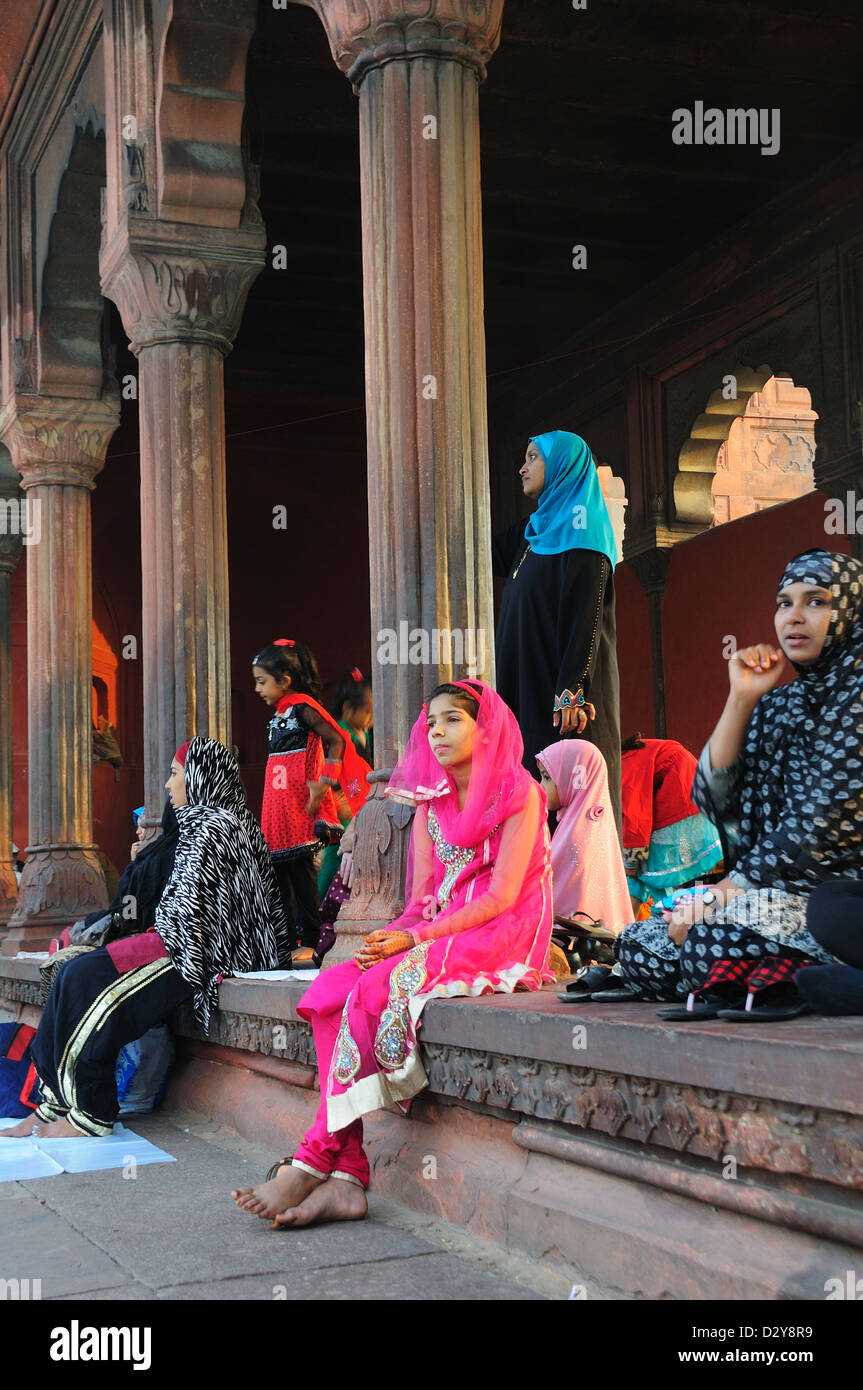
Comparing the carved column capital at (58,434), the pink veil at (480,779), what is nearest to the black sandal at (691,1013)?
the pink veil at (480,779)

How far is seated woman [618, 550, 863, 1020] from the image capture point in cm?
269

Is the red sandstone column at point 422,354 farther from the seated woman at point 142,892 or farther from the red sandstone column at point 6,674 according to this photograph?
the red sandstone column at point 6,674

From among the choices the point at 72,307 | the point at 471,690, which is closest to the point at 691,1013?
the point at 471,690

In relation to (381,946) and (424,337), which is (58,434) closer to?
(424,337)

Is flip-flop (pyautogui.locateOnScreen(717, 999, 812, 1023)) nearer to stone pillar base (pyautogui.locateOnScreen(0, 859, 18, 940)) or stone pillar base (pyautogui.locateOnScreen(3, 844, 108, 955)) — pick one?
stone pillar base (pyautogui.locateOnScreen(3, 844, 108, 955))

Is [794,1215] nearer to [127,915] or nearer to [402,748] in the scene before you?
[402,748]

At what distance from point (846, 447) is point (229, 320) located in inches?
171

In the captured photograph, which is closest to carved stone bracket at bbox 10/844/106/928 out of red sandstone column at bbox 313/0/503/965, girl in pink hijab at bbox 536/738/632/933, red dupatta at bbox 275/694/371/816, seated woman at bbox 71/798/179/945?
red dupatta at bbox 275/694/371/816

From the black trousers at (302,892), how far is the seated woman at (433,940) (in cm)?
→ 193

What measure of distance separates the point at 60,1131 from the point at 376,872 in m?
1.47

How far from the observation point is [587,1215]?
2748mm

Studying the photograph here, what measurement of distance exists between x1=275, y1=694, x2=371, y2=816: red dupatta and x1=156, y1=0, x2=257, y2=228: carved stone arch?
8.24 ft

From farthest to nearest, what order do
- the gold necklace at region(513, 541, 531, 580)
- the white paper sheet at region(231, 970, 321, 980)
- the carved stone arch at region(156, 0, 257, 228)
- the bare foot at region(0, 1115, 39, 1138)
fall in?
1. the carved stone arch at region(156, 0, 257, 228)
2. the bare foot at region(0, 1115, 39, 1138)
3. the gold necklace at region(513, 541, 531, 580)
4. the white paper sheet at region(231, 970, 321, 980)

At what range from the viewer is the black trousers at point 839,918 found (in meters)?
2.48
